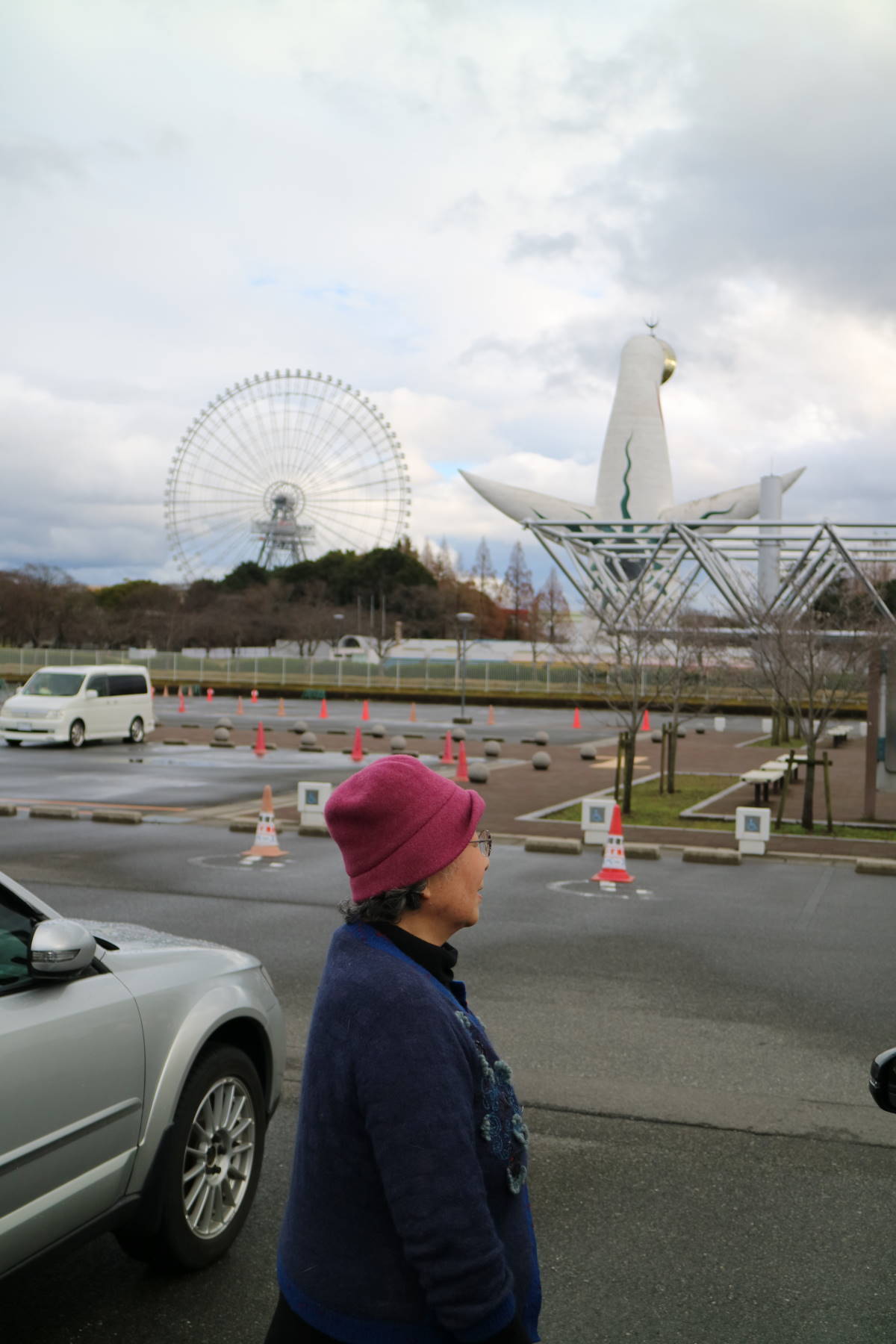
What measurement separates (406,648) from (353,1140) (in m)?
88.7

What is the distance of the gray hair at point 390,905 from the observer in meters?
2.04

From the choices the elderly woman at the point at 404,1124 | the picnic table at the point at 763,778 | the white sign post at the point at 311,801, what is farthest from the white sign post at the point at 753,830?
the elderly woman at the point at 404,1124

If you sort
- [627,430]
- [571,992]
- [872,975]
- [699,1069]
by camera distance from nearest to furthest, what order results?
1. [699,1069]
2. [571,992]
3. [872,975]
4. [627,430]

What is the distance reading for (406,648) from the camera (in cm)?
9056

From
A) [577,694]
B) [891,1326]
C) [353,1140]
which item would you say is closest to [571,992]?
[891,1326]

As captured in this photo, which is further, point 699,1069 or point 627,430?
point 627,430

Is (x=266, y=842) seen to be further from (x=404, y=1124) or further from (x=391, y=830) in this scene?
(x=404, y=1124)

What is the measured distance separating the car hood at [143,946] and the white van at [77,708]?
77.6 feet

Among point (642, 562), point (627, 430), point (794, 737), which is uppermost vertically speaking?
point (627, 430)

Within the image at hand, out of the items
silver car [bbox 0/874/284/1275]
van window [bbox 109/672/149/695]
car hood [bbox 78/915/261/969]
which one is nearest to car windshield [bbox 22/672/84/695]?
van window [bbox 109/672/149/695]

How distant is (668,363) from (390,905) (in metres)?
69.5

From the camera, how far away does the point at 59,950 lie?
3.16 metres

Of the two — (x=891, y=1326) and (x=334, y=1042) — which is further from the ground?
(x=334, y=1042)

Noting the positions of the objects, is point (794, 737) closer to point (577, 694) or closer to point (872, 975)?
point (577, 694)
